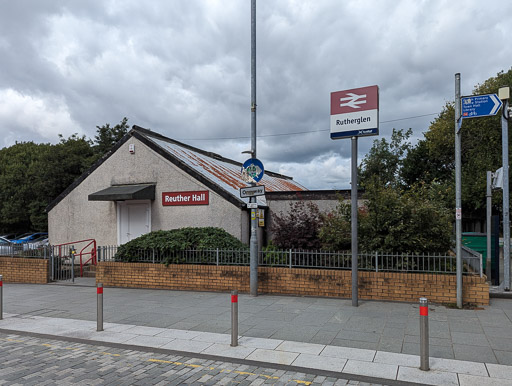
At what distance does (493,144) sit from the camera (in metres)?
25.1

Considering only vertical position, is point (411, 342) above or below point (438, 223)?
below

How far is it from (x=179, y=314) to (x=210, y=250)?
2684 mm

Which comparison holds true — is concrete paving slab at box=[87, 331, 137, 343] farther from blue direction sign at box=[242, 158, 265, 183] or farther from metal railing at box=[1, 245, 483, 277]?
blue direction sign at box=[242, 158, 265, 183]

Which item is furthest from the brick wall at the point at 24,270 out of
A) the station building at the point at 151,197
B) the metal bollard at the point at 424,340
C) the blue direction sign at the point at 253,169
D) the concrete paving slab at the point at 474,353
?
the concrete paving slab at the point at 474,353

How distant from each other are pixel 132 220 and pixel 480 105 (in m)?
12.2

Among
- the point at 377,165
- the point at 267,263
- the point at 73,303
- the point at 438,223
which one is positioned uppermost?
the point at 377,165

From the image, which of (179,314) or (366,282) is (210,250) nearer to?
(179,314)

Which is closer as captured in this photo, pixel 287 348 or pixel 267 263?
pixel 287 348

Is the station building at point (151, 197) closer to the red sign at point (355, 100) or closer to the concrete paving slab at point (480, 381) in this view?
the red sign at point (355, 100)

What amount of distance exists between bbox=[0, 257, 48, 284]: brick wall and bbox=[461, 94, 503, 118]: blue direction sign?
43.5ft

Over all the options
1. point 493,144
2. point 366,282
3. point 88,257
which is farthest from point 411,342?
point 493,144

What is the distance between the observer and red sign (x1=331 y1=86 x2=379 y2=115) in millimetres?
8664

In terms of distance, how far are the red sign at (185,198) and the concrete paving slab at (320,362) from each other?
29.2 ft

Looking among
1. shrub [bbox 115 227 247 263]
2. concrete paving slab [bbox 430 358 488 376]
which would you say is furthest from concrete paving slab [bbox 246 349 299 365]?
shrub [bbox 115 227 247 263]
